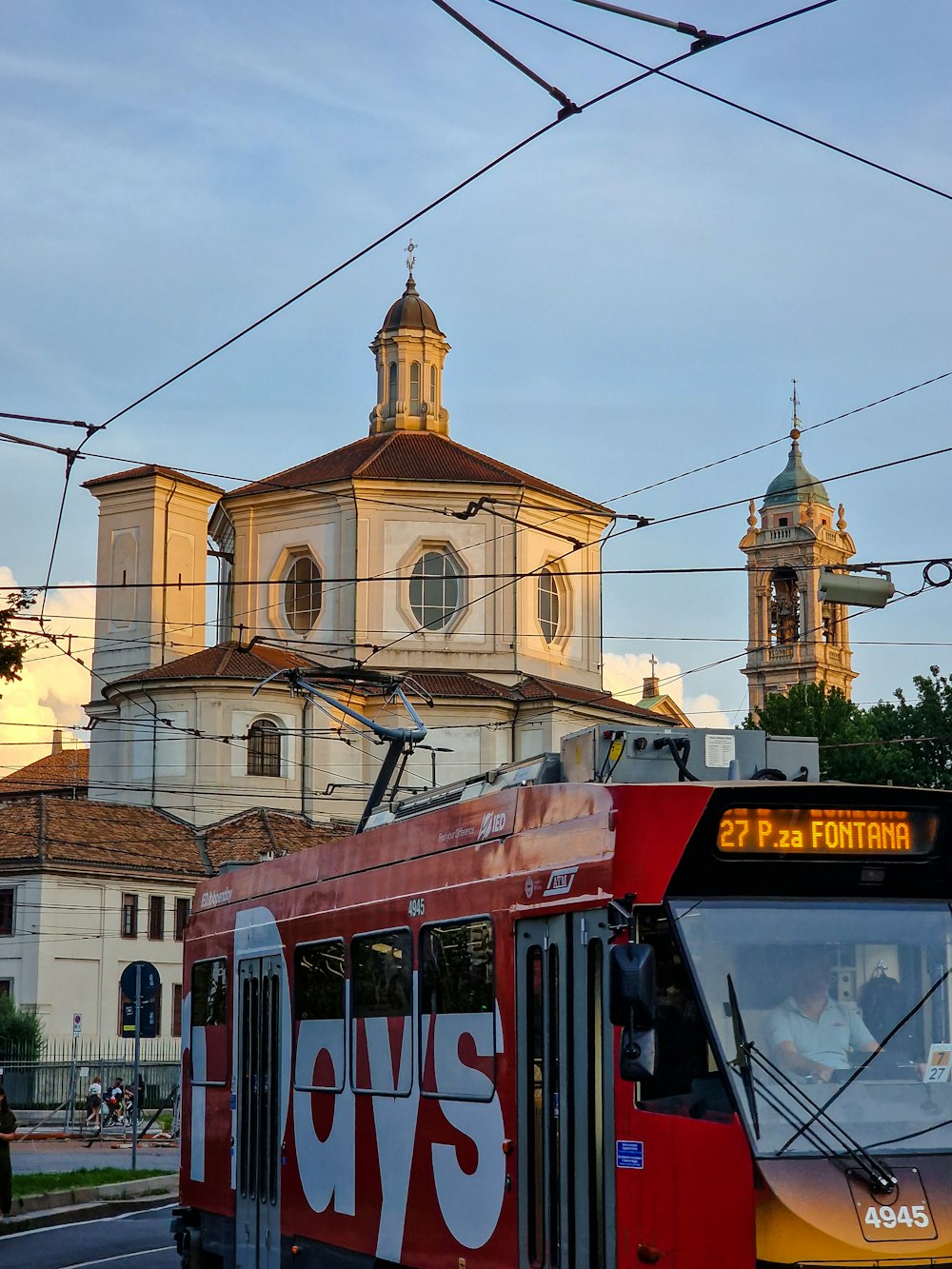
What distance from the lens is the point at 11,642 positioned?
20359 mm

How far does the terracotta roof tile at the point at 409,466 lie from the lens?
63125 mm

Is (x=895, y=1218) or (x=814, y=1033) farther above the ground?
(x=814, y=1033)

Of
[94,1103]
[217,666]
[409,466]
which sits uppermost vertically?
[409,466]

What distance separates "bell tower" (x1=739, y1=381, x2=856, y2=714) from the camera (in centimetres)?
10481

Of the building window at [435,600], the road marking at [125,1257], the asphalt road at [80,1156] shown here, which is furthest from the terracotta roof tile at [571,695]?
the road marking at [125,1257]

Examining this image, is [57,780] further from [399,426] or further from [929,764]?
[929,764]

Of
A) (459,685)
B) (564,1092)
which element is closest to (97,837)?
(459,685)

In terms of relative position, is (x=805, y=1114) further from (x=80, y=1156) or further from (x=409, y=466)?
(x=409, y=466)

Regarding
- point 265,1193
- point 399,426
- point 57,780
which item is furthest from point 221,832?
point 265,1193

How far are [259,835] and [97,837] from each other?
179 inches

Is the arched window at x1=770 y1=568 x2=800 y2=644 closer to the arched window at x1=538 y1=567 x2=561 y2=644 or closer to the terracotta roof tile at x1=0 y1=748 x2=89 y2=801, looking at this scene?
the terracotta roof tile at x1=0 y1=748 x2=89 y2=801

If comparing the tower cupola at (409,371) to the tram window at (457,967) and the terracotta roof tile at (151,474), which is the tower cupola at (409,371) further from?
the tram window at (457,967)

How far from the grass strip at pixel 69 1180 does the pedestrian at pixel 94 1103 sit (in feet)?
54.3

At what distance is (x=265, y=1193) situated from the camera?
1256 cm
